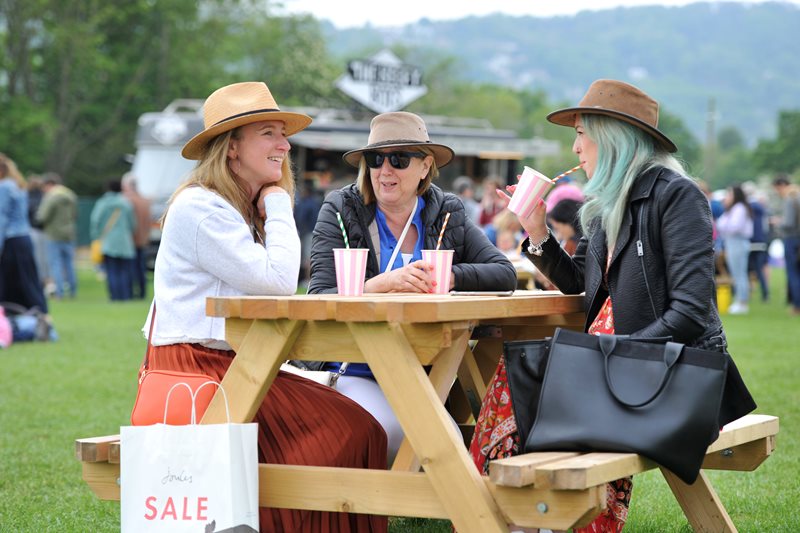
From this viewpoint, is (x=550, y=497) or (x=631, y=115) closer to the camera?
(x=550, y=497)

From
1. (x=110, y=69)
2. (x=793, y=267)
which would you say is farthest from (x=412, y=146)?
(x=110, y=69)

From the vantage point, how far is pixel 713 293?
3.58m

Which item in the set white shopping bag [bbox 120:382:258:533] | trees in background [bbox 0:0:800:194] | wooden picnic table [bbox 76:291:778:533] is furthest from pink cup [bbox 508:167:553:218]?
trees in background [bbox 0:0:800:194]

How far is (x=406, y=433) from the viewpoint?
3082 mm

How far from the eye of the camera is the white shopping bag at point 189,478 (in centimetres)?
307

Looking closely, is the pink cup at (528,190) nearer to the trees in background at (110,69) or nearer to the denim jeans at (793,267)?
the denim jeans at (793,267)

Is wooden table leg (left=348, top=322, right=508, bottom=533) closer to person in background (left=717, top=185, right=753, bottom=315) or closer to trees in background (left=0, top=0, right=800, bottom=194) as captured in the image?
person in background (left=717, top=185, right=753, bottom=315)

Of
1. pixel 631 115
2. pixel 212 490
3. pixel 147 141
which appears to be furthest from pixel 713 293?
pixel 147 141

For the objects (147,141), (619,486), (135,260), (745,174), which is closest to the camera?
(619,486)

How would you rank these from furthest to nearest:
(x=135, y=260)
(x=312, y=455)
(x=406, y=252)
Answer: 1. (x=135, y=260)
2. (x=406, y=252)
3. (x=312, y=455)

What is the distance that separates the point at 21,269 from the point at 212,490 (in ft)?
30.7

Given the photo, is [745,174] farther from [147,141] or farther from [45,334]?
[45,334]

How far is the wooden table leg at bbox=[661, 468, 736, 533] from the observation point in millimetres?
4031

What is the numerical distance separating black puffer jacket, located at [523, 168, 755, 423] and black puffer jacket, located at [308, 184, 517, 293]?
95 centimetres
